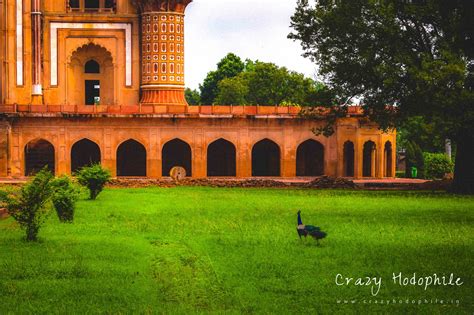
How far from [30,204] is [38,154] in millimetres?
25360

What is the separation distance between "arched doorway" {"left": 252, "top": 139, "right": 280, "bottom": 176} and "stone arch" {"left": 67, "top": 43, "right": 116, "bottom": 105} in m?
7.37

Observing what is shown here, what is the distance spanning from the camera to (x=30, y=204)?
13664 mm

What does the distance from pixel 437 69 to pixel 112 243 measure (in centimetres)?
1434

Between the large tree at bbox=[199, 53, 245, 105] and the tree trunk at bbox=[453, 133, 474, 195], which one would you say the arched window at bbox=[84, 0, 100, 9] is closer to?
the tree trunk at bbox=[453, 133, 474, 195]

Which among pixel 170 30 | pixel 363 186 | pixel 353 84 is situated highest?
pixel 170 30

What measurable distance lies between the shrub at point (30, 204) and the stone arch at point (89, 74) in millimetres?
27845

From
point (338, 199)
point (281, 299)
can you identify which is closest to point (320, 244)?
point (281, 299)

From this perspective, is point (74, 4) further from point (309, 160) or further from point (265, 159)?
point (309, 160)

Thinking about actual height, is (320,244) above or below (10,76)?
below

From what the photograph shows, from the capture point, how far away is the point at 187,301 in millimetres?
8578

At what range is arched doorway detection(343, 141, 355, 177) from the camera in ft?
128

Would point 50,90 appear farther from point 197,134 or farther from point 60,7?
point 197,134

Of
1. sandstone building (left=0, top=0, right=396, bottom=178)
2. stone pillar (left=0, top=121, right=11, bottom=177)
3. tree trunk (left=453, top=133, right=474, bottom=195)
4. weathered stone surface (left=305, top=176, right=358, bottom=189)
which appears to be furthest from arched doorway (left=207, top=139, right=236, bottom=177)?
tree trunk (left=453, top=133, right=474, bottom=195)

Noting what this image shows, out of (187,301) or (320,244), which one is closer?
(187,301)
